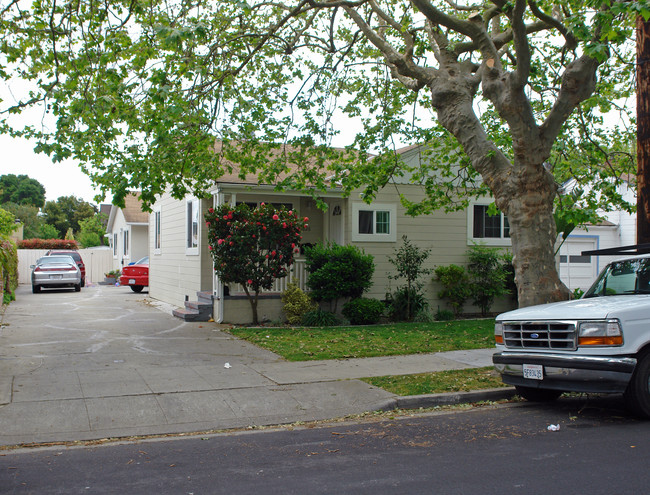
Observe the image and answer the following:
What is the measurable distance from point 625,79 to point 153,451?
12.3 metres

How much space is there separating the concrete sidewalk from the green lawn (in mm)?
433

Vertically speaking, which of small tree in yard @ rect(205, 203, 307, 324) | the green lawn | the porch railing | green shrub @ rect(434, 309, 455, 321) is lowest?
the green lawn

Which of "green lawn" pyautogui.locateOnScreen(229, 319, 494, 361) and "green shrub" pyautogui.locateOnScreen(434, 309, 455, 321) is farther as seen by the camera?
"green shrub" pyautogui.locateOnScreen(434, 309, 455, 321)

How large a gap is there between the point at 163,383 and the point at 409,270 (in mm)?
8825

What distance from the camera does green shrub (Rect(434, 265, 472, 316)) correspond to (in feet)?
55.9

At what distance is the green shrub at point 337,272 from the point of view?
14.9m

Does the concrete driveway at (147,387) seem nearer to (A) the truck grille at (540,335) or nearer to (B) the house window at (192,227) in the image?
(A) the truck grille at (540,335)

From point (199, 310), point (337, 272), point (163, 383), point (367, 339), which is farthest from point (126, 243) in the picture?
point (163, 383)

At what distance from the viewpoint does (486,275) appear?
17.3 m

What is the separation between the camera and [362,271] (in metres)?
15.2

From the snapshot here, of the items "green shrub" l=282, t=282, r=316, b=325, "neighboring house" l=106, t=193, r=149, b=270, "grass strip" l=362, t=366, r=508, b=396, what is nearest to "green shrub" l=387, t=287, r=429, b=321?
"green shrub" l=282, t=282, r=316, b=325

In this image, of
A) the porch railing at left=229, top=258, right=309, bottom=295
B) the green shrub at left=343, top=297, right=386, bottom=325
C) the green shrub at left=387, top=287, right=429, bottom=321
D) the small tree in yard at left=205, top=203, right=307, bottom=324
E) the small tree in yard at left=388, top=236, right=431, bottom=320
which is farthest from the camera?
the green shrub at left=387, top=287, right=429, bottom=321

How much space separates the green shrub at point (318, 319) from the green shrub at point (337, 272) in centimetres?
39

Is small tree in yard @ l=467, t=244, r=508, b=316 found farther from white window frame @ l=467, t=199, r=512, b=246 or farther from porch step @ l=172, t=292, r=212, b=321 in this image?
porch step @ l=172, t=292, r=212, b=321
